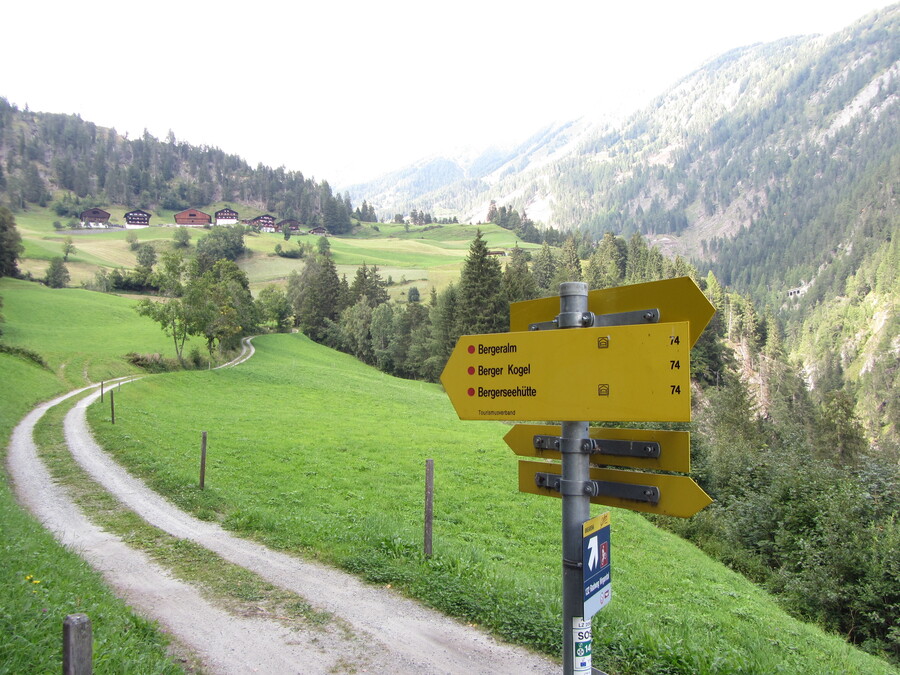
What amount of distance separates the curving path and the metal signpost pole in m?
3.56

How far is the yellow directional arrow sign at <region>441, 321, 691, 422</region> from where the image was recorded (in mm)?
3332

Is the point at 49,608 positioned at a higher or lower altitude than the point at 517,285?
lower

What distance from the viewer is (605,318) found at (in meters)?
4.04

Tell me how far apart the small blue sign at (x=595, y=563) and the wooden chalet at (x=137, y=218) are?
742ft

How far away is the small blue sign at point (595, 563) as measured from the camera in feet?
12.4

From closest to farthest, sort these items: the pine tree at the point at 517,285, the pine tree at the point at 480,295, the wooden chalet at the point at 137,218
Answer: the pine tree at the point at 480,295 → the pine tree at the point at 517,285 → the wooden chalet at the point at 137,218

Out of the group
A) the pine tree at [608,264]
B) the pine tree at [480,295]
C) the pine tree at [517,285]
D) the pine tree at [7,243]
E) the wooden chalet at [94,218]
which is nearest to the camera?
the pine tree at [480,295]

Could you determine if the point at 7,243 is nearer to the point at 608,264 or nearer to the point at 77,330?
the point at 77,330

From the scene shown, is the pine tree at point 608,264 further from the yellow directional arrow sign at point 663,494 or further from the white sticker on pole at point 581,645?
the white sticker on pole at point 581,645

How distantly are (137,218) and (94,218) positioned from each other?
43.7ft

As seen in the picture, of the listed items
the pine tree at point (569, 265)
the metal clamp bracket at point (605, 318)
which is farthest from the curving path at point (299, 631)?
the pine tree at point (569, 265)

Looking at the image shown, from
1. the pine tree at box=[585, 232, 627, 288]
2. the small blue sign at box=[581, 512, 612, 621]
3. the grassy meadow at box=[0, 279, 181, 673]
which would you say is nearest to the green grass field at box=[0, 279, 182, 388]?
the grassy meadow at box=[0, 279, 181, 673]

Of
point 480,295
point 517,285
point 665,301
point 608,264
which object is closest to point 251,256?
point 608,264

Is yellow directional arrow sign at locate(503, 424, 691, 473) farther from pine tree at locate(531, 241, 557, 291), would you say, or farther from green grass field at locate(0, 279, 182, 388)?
pine tree at locate(531, 241, 557, 291)
